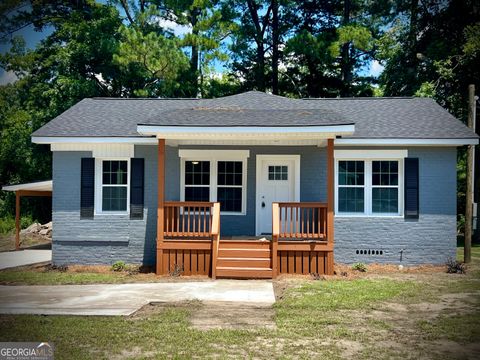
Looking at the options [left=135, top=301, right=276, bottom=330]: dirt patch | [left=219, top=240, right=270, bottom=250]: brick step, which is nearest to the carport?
[left=219, top=240, right=270, bottom=250]: brick step

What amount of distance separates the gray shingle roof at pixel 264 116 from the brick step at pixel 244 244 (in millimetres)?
2775

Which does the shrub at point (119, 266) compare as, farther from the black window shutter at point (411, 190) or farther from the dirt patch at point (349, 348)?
the dirt patch at point (349, 348)

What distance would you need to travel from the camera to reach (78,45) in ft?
82.3

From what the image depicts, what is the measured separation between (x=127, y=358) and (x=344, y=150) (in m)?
8.97

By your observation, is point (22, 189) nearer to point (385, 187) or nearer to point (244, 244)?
point (244, 244)

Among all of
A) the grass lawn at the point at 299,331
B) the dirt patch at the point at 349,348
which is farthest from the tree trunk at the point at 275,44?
the dirt patch at the point at 349,348

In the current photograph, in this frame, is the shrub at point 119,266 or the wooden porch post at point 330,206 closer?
the wooden porch post at point 330,206

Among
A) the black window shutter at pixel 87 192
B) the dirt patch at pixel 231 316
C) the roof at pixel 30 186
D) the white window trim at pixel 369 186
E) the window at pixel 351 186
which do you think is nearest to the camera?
the dirt patch at pixel 231 316

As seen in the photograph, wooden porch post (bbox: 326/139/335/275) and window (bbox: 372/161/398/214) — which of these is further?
window (bbox: 372/161/398/214)

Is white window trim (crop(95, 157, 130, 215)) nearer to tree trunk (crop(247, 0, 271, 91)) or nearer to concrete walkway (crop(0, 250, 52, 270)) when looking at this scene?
concrete walkway (crop(0, 250, 52, 270))

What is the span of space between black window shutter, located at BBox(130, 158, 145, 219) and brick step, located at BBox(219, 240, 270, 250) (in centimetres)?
271

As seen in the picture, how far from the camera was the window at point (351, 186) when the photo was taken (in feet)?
43.7

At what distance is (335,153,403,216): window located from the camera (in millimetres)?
13180

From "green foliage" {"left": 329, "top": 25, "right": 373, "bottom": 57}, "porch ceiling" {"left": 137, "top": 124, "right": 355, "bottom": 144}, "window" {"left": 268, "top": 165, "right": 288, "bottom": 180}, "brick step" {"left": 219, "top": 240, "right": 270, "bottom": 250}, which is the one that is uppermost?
"green foliage" {"left": 329, "top": 25, "right": 373, "bottom": 57}
